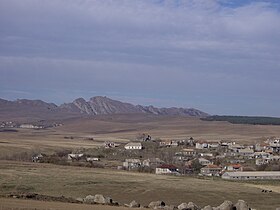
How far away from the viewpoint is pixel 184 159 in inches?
3745

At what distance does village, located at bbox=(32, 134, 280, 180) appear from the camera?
257 ft

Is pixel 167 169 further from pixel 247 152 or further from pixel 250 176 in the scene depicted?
pixel 247 152

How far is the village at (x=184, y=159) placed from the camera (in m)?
78.3

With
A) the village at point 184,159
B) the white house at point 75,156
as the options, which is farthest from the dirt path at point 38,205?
the white house at point 75,156

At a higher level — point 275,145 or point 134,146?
point 275,145

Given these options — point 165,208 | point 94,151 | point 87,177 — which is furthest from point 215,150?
point 165,208

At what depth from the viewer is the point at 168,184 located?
2160 inches

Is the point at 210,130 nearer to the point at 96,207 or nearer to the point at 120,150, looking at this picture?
the point at 120,150

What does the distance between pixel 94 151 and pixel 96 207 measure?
7306 centimetres

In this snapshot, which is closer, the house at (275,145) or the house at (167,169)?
the house at (167,169)

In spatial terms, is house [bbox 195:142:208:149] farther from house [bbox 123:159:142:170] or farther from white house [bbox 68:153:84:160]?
house [bbox 123:159:142:170]

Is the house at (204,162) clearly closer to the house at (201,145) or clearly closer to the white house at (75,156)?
the white house at (75,156)

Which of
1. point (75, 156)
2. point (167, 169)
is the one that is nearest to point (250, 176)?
point (167, 169)

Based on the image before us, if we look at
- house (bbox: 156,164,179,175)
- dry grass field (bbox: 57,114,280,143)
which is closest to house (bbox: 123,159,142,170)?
house (bbox: 156,164,179,175)
